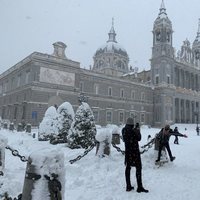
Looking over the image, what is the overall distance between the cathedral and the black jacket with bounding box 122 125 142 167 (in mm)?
18260

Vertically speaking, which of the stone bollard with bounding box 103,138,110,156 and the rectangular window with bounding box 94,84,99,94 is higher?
the rectangular window with bounding box 94,84,99,94

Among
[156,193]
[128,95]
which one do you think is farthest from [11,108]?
[156,193]

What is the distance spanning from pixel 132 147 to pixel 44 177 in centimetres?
286

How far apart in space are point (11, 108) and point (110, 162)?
111 ft

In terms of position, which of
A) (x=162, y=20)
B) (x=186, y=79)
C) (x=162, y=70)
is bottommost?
(x=162, y=70)

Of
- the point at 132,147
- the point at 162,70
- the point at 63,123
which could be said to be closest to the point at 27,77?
the point at 63,123

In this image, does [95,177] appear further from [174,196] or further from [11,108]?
[11,108]

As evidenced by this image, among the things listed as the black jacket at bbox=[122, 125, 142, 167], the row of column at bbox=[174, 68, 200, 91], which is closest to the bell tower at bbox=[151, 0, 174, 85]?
the row of column at bbox=[174, 68, 200, 91]

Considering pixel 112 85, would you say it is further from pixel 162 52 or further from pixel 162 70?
pixel 162 52

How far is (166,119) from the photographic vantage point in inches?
1869

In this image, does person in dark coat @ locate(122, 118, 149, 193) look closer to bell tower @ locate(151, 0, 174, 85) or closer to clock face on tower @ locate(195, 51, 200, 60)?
bell tower @ locate(151, 0, 174, 85)

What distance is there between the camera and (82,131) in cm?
1118

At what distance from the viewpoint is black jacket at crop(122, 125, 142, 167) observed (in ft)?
17.1

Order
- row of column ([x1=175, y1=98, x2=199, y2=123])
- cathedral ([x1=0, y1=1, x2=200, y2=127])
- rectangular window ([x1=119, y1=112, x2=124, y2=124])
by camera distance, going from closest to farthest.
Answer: cathedral ([x1=0, y1=1, x2=200, y2=127]) → rectangular window ([x1=119, y1=112, x2=124, y2=124]) → row of column ([x1=175, y1=98, x2=199, y2=123])
